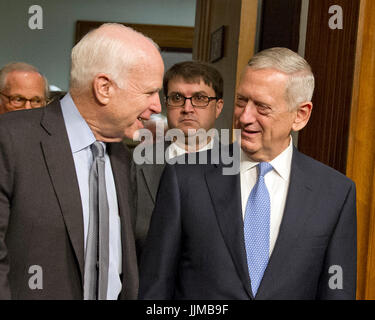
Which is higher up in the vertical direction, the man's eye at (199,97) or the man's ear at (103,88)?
the man's ear at (103,88)

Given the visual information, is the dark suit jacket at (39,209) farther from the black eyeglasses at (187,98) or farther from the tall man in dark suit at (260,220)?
the black eyeglasses at (187,98)

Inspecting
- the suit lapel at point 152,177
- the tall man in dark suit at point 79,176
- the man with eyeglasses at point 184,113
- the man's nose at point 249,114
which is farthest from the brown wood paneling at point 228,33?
the tall man in dark suit at point 79,176

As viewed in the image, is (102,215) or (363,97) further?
(363,97)

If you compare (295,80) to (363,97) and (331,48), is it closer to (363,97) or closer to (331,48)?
(363,97)

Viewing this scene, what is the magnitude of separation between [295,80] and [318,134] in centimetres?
82

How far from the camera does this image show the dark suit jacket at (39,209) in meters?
1.51

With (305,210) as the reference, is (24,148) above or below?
above

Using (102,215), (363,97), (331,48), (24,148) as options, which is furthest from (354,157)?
(24,148)

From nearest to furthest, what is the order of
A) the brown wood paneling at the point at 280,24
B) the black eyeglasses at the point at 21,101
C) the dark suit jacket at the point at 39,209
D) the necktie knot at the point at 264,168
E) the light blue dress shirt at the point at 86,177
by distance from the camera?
the dark suit jacket at the point at 39,209 < the light blue dress shirt at the point at 86,177 < the necktie knot at the point at 264,168 < the brown wood paneling at the point at 280,24 < the black eyeglasses at the point at 21,101

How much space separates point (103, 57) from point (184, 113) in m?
0.67

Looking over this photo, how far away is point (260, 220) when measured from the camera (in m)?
1.71

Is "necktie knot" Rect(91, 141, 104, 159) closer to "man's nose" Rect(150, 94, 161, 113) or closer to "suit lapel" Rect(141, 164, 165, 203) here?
"man's nose" Rect(150, 94, 161, 113)

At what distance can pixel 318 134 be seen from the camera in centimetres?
259

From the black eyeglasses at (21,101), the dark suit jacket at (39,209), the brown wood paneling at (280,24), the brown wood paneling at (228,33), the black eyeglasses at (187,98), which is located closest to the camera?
the dark suit jacket at (39,209)
